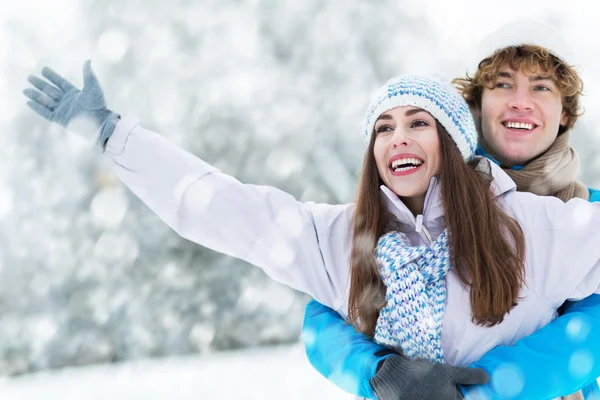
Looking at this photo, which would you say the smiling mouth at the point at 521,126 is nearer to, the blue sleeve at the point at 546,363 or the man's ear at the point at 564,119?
the man's ear at the point at 564,119

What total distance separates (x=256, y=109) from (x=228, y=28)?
0.60m

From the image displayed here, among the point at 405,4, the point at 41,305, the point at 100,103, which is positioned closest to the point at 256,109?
the point at 405,4

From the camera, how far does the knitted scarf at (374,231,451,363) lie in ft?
4.27

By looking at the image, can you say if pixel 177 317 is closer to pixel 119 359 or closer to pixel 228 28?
pixel 119 359

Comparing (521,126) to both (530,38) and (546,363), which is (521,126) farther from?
(546,363)

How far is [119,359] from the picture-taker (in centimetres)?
407

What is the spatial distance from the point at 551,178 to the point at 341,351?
69cm

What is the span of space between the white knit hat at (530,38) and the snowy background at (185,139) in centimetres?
235

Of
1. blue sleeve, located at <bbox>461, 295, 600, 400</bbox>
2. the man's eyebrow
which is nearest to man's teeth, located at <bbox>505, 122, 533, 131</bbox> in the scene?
the man's eyebrow

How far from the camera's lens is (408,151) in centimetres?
140

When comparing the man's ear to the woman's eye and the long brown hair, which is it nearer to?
the long brown hair

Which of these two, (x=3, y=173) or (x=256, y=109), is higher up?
(x=256, y=109)

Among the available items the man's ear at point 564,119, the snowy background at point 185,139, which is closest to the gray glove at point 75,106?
the man's ear at point 564,119

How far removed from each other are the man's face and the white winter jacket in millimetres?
253
